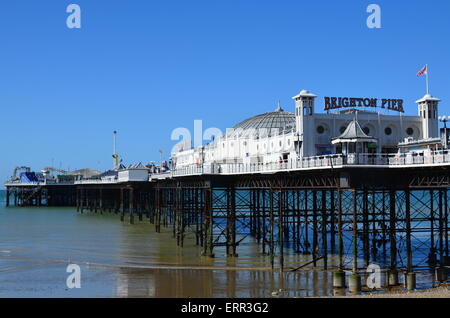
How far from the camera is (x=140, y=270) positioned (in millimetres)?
37594

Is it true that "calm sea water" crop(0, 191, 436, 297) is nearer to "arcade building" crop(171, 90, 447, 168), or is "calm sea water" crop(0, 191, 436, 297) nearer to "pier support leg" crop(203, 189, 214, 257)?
"pier support leg" crop(203, 189, 214, 257)

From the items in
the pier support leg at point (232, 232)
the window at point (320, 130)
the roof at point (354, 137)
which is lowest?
the pier support leg at point (232, 232)

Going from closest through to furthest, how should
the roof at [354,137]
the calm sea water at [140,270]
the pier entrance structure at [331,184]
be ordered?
the calm sea water at [140,270]
the pier entrance structure at [331,184]
the roof at [354,137]

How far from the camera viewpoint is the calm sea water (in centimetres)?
3083

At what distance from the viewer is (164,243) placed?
177 ft

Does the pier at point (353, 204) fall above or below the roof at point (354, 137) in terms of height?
below

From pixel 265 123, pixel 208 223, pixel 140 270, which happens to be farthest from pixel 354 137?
pixel 265 123

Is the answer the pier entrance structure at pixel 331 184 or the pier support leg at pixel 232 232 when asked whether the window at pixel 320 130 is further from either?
the pier support leg at pixel 232 232

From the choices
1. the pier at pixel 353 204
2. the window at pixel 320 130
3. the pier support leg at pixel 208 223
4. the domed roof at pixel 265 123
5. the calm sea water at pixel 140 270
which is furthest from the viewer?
the domed roof at pixel 265 123

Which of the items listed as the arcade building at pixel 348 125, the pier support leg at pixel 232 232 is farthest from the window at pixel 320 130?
the pier support leg at pixel 232 232

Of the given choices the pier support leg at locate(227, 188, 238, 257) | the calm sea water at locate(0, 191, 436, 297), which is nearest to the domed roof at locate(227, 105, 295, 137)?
the calm sea water at locate(0, 191, 436, 297)

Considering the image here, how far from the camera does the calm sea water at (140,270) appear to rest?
101 feet
